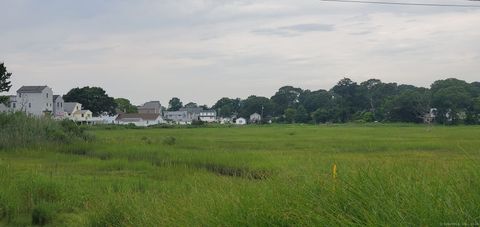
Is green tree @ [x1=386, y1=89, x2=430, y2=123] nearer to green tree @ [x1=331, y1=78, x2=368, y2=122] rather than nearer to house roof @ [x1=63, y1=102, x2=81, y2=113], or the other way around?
green tree @ [x1=331, y1=78, x2=368, y2=122]

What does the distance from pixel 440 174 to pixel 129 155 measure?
2132 centimetres

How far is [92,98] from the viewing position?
9444 centimetres

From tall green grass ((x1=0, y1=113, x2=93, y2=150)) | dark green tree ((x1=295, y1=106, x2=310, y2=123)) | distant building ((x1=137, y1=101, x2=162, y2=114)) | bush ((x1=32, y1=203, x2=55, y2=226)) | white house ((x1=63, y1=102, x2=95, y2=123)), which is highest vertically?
distant building ((x1=137, y1=101, x2=162, y2=114))

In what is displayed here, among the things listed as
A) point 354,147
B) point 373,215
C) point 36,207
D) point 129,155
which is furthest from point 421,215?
point 354,147

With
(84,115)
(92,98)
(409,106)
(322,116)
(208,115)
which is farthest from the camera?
(208,115)

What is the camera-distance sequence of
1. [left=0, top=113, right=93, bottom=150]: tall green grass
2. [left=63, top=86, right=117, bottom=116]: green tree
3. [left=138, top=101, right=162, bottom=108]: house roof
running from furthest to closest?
[left=138, top=101, right=162, bottom=108]: house roof, [left=63, top=86, right=117, bottom=116]: green tree, [left=0, top=113, right=93, bottom=150]: tall green grass

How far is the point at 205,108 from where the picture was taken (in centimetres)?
15412

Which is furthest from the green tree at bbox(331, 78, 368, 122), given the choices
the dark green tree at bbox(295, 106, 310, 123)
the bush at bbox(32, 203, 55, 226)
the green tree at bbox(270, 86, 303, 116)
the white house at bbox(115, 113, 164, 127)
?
the bush at bbox(32, 203, 55, 226)

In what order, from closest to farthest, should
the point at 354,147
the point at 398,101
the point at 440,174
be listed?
1. the point at 440,174
2. the point at 354,147
3. the point at 398,101

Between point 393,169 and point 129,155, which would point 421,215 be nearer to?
point 393,169

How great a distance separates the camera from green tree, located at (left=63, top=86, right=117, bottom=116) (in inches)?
3720

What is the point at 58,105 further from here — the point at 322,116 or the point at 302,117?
the point at 322,116

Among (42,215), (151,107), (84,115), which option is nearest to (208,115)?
Result: (151,107)

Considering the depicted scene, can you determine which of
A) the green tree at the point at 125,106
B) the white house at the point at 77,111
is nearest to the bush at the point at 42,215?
the white house at the point at 77,111
